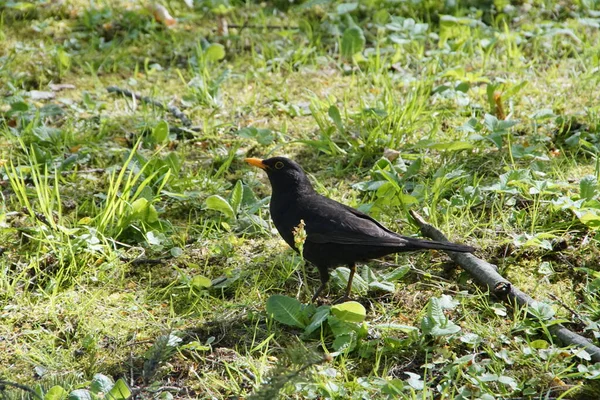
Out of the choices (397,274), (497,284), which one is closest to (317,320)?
(397,274)

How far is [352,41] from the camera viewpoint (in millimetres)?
6547

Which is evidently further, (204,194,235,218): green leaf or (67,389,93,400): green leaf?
(204,194,235,218): green leaf

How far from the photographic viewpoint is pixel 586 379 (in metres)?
3.27

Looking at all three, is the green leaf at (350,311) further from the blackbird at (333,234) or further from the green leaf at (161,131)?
the green leaf at (161,131)

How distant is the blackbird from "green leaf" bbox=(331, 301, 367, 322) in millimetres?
368

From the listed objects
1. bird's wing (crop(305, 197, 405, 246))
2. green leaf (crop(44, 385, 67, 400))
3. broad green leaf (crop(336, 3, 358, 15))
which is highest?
broad green leaf (crop(336, 3, 358, 15))

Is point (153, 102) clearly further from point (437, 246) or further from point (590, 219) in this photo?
point (590, 219)

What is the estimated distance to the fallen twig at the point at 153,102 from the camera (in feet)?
19.1

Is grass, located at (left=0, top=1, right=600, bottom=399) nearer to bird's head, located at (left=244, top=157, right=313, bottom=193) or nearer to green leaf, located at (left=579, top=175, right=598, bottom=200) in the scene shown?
green leaf, located at (left=579, top=175, right=598, bottom=200)

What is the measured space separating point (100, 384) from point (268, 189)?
214 centimetres

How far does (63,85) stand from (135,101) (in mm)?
753

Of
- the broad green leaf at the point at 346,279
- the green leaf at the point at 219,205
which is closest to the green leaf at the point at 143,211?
the green leaf at the point at 219,205

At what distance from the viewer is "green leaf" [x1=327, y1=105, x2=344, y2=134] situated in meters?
5.28

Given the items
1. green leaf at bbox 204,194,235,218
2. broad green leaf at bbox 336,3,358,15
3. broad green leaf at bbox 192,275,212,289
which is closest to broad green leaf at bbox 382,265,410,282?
broad green leaf at bbox 192,275,212,289
